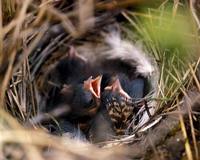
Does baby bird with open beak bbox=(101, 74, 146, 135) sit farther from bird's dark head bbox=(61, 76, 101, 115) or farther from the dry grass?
the dry grass

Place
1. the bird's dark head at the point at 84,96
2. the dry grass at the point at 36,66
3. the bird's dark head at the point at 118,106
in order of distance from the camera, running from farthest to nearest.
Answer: the bird's dark head at the point at 84,96
the bird's dark head at the point at 118,106
the dry grass at the point at 36,66

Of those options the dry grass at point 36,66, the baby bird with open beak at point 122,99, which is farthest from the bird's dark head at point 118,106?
the dry grass at point 36,66

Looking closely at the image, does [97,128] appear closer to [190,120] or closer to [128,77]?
[128,77]

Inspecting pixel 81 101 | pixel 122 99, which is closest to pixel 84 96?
pixel 81 101

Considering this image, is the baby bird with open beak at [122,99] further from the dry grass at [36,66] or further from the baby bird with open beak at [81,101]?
the dry grass at [36,66]

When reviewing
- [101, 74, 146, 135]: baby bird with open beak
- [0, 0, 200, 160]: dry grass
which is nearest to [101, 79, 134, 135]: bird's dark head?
[101, 74, 146, 135]: baby bird with open beak

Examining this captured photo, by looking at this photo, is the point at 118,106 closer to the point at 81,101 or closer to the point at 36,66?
the point at 81,101

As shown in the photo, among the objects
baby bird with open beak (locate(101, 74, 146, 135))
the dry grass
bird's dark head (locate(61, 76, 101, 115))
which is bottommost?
baby bird with open beak (locate(101, 74, 146, 135))

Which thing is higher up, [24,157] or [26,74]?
[24,157]

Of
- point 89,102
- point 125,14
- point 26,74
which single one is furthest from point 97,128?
point 125,14
